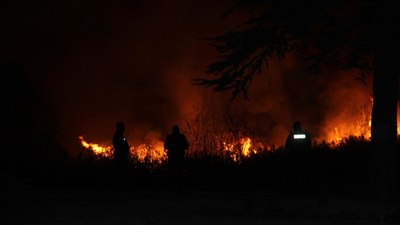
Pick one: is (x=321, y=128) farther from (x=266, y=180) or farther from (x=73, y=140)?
(x=266, y=180)

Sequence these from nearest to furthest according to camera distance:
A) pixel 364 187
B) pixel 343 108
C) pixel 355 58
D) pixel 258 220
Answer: pixel 258 220 → pixel 355 58 → pixel 364 187 → pixel 343 108

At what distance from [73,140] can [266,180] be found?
13313 mm

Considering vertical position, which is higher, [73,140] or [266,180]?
[73,140]

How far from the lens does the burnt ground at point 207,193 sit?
32.6 feet

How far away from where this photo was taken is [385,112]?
11.5 metres

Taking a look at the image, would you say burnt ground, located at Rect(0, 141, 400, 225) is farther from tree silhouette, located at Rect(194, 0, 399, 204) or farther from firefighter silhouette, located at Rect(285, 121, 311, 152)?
tree silhouette, located at Rect(194, 0, 399, 204)

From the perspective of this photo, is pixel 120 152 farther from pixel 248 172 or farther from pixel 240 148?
pixel 240 148

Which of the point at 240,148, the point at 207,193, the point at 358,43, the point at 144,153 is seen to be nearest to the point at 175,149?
the point at 207,193

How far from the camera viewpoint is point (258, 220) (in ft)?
31.5

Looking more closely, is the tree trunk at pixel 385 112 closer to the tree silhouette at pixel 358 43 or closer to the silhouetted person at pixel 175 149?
the tree silhouette at pixel 358 43

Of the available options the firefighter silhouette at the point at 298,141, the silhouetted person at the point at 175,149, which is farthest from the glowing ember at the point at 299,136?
the silhouetted person at the point at 175,149

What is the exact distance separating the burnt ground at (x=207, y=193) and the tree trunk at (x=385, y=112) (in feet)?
1.46

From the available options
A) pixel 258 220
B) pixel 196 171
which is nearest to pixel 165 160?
pixel 196 171

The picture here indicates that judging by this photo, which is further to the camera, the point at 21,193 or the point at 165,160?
the point at 165,160
